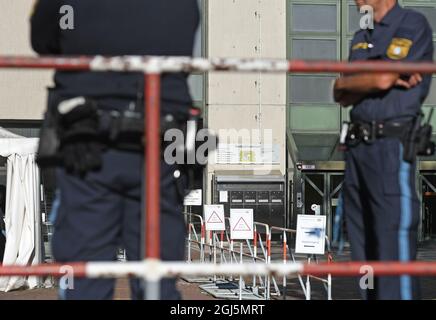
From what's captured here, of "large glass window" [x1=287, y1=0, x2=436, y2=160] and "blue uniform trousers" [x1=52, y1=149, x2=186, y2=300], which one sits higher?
"large glass window" [x1=287, y1=0, x2=436, y2=160]

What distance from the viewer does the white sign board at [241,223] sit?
41.5 feet

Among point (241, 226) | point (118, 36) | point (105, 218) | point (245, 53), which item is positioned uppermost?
point (245, 53)

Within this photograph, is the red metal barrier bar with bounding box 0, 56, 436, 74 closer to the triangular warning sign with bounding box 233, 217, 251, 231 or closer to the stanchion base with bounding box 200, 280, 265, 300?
the stanchion base with bounding box 200, 280, 265, 300

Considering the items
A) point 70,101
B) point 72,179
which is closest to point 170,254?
point 72,179

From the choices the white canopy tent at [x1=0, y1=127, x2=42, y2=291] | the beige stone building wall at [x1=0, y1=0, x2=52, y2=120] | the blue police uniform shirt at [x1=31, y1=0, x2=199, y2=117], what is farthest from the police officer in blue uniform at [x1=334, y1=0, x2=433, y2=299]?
the beige stone building wall at [x1=0, y1=0, x2=52, y2=120]

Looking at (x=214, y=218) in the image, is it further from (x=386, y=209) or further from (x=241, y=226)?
(x=386, y=209)

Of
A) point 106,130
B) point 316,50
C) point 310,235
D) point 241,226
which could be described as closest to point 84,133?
point 106,130

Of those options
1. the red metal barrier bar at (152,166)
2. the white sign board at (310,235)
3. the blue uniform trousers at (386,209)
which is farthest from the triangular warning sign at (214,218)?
the red metal barrier bar at (152,166)

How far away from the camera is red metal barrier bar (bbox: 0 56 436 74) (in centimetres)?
282

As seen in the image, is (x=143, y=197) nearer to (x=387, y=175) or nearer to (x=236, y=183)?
(x=387, y=175)

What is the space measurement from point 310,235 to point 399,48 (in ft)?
21.1

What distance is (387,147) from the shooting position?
361cm

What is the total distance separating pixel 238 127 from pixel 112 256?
20.8 meters

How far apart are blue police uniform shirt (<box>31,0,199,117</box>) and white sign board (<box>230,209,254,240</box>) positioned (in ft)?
31.1
